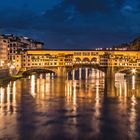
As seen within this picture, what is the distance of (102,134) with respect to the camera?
56.6 feet

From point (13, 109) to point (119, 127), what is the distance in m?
8.05

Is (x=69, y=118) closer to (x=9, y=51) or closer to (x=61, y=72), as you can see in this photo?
(x=61, y=72)

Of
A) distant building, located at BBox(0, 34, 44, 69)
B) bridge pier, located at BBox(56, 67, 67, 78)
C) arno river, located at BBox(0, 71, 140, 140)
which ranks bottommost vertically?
arno river, located at BBox(0, 71, 140, 140)

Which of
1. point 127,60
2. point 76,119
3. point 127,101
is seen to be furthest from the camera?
point 127,60

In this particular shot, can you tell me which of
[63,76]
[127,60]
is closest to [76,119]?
[63,76]

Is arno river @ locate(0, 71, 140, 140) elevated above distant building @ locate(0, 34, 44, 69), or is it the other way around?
distant building @ locate(0, 34, 44, 69)

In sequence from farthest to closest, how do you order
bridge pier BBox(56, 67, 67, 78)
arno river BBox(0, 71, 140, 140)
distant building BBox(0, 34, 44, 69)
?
distant building BBox(0, 34, 44, 69)
bridge pier BBox(56, 67, 67, 78)
arno river BBox(0, 71, 140, 140)

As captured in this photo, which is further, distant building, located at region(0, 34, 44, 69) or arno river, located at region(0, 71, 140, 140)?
distant building, located at region(0, 34, 44, 69)

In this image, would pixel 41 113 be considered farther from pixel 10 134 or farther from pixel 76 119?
pixel 10 134

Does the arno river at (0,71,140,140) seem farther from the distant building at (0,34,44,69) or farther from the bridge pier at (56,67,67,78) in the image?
the distant building at (0,34,44,69)

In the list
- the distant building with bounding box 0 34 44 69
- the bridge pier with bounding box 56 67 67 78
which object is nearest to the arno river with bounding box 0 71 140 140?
the bridge pier with bounding box 56 67 67 78

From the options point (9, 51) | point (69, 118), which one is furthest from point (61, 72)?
point (69, 118)

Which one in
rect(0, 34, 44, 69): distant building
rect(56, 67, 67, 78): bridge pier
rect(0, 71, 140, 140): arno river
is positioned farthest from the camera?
rect(0, 34, 44, 69): distant building

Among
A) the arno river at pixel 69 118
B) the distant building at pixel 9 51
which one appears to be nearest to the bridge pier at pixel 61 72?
the distant building at pixel 9 51
